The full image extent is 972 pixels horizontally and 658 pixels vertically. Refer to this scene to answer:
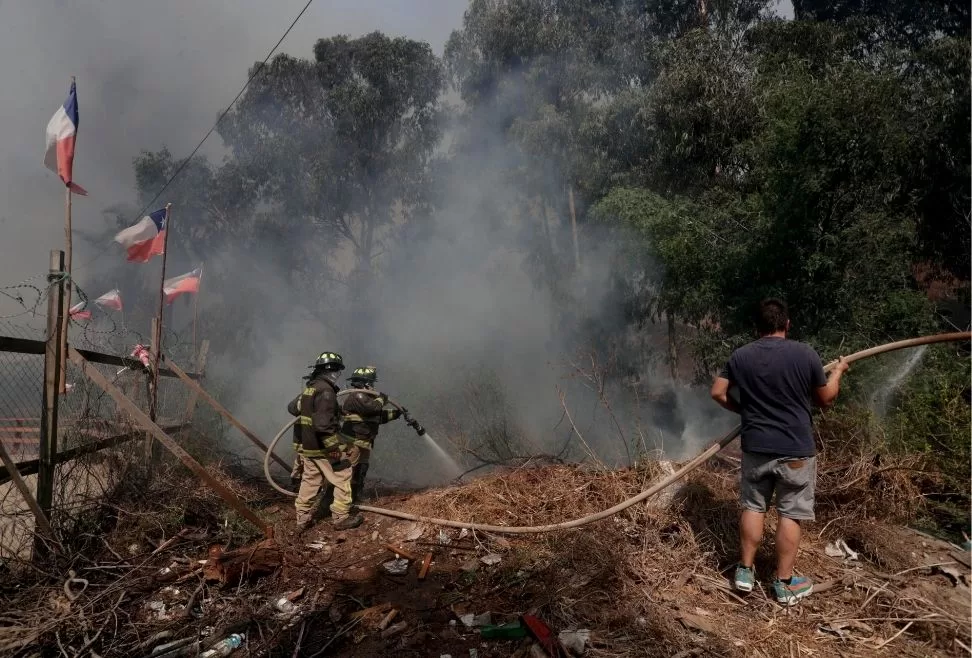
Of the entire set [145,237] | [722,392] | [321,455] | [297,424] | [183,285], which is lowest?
[321,455]

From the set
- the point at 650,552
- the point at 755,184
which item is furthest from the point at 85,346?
the point at 755,184

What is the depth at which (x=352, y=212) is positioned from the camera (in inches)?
895

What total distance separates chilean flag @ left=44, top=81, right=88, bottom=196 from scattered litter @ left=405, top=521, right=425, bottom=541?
12.7 feet

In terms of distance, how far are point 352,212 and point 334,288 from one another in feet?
9.86

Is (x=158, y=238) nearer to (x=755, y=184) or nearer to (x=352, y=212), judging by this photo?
(x=755, y=184)

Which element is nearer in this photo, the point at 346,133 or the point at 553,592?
the point at 553,592

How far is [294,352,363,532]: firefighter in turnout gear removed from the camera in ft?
16.4

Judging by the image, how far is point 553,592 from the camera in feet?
10.6

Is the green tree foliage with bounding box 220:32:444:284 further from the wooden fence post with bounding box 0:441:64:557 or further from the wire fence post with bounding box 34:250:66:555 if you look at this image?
the wooden fence post with bounding box 0:441:64:557

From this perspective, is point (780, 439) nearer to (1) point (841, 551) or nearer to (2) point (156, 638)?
(1) point (841, 551)

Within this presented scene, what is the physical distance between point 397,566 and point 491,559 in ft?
2.10

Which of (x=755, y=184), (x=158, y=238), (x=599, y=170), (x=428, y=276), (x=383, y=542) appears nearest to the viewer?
(x=383, y=542)

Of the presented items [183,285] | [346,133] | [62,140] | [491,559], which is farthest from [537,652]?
[346,133]

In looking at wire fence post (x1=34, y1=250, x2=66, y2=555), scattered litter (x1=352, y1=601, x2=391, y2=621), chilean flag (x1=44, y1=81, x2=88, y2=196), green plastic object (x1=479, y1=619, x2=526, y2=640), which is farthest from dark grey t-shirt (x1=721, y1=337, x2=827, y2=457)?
chilean flag (x1=44, y1=81, x2=88, y2=196)
